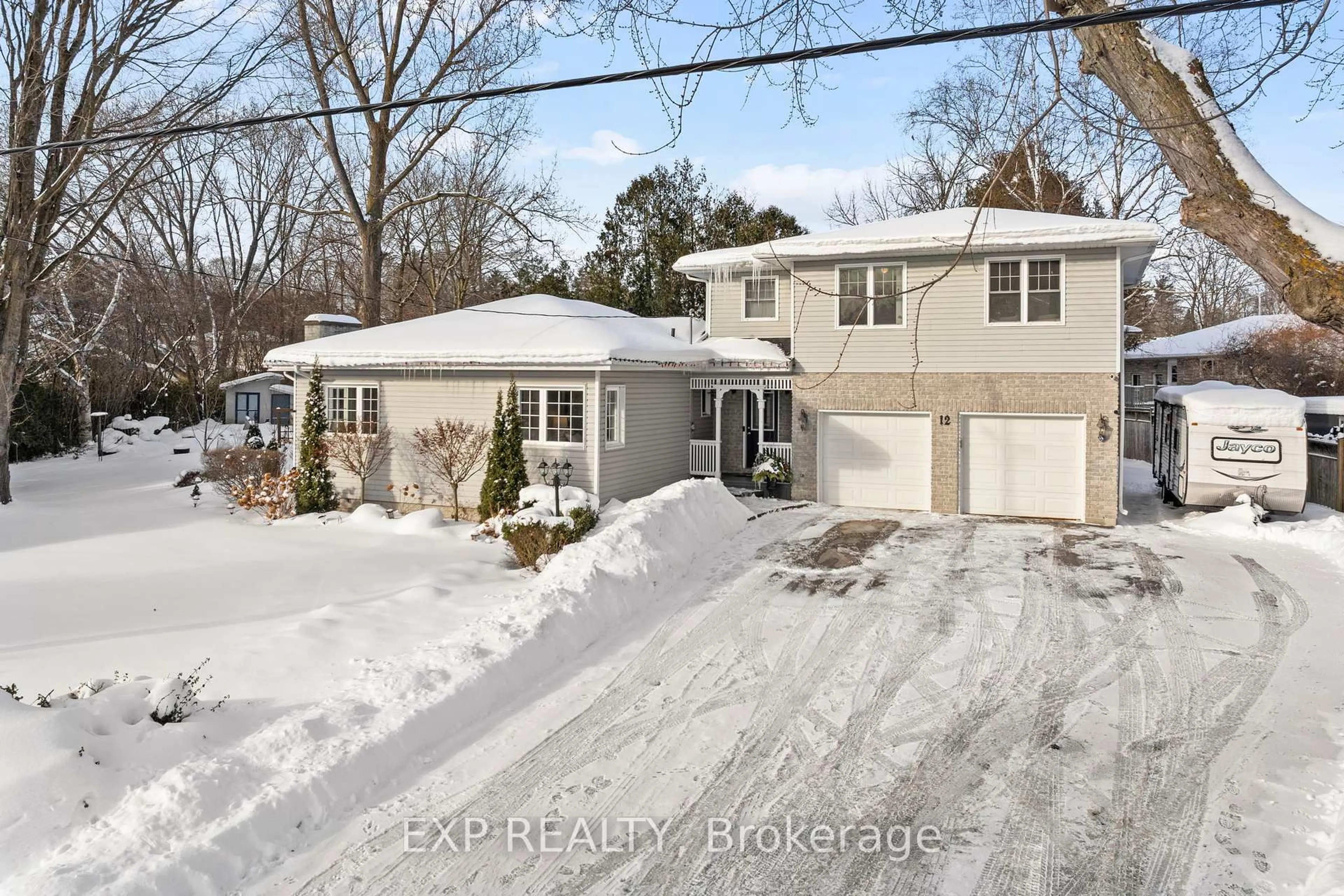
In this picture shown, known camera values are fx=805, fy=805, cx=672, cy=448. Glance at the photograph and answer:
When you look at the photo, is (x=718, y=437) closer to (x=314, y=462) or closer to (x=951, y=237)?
(x=951, y=237)

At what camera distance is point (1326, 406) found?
14.7 metres

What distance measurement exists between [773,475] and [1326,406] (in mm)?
10140

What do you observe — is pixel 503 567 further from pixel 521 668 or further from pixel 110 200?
pixel 110 200

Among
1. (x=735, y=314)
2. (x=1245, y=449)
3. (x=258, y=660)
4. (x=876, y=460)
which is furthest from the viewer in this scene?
(x=735, y=314)

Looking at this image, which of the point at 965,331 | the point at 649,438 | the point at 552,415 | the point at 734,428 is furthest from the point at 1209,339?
the point at 552,415

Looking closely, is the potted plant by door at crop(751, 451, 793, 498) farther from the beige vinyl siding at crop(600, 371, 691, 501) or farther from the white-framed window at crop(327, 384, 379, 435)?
the white-framed window at crop(327, 384, 379, 435)

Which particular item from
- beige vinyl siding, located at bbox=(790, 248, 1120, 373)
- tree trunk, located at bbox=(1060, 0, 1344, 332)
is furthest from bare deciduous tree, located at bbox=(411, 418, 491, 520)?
tree trunk, located at bbox=(1060, 0, 1344, 332)

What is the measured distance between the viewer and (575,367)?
42.3ft

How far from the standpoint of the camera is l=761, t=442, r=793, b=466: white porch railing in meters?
15.6

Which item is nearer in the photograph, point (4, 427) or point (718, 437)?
point (4, 427)

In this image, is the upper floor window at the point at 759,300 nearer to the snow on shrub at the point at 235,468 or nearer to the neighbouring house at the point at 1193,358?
the snow on shrub at the point at 235,468

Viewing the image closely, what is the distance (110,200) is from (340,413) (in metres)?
5.58

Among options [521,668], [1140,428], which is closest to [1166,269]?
[1140,428]

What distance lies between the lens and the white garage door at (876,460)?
14195 mm
